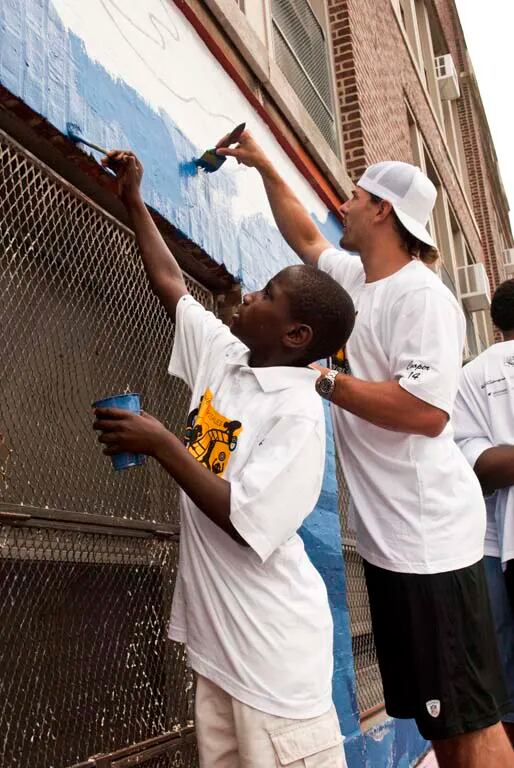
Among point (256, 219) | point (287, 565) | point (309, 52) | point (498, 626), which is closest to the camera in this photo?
point (287, 565)

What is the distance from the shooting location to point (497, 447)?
3.04 meters

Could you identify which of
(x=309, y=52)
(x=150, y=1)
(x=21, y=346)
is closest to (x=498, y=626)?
(x=21, y=346)

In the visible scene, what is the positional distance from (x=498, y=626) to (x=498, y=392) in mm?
925

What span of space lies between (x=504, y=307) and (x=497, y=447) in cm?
67

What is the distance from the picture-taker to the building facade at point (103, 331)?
220 centimetres

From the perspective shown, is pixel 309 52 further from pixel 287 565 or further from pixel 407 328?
pixel 287 565

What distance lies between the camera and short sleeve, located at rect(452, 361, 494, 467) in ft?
10.4

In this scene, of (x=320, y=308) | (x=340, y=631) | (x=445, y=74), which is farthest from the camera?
(x=445, y=74)

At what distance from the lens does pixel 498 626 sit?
9.96 ft

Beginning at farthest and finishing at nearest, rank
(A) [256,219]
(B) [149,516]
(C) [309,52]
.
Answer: (C) [309,52] < (A) [256,219] < (B) [149,516]

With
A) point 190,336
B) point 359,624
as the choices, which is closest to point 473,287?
point 359,624

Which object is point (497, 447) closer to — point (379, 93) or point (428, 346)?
point (428, 346)

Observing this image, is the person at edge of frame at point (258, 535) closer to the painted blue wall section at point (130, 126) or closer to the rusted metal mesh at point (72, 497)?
the rusted metal mesh at point (72, 497)

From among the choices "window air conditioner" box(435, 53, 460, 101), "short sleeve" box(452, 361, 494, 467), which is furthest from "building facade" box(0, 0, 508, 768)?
"window air conditioner" box(435, 53, 460, 101)
